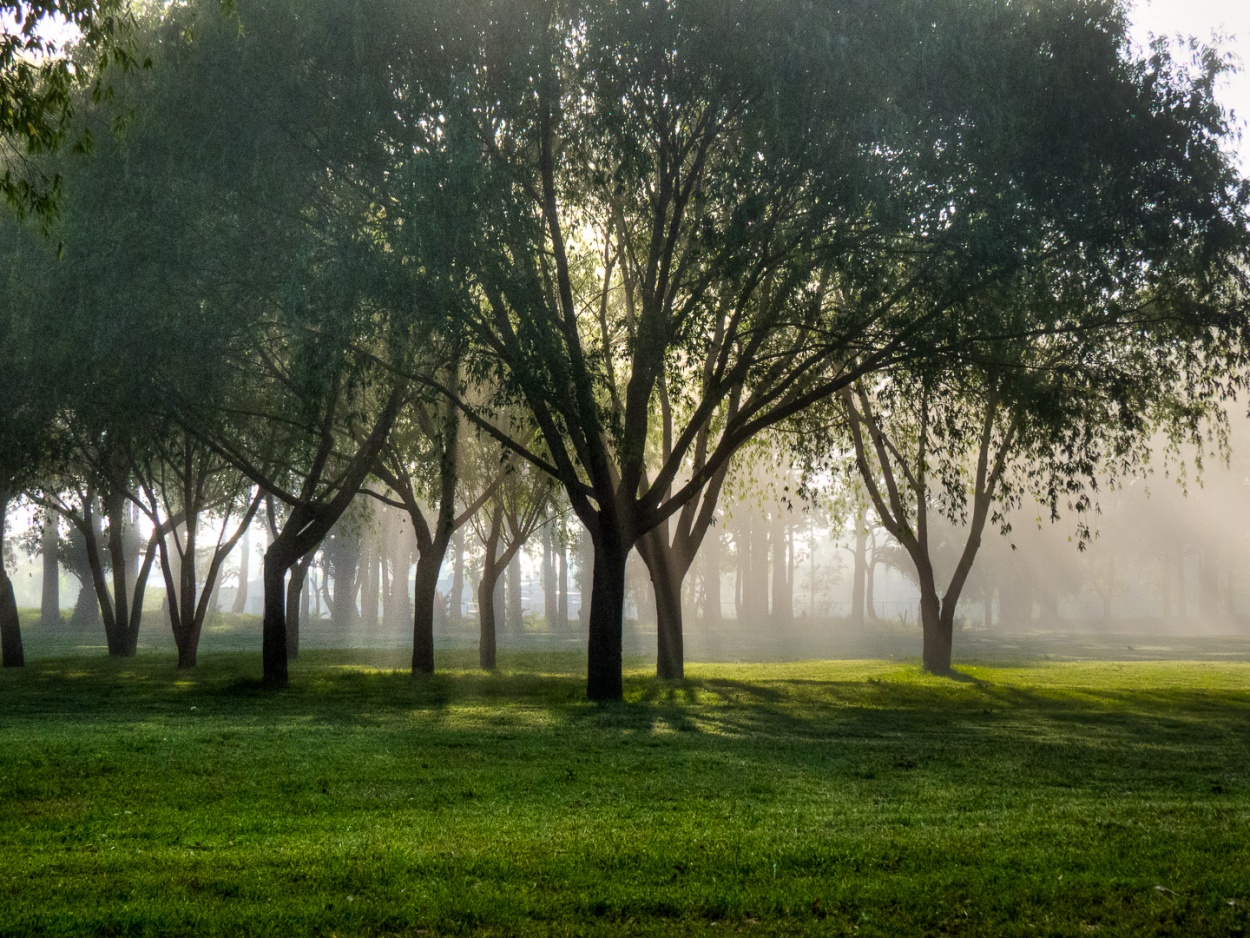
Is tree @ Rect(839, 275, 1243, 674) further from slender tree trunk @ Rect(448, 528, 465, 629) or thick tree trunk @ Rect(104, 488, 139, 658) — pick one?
slender tree trunk @ Rect(448, 528, 465, 629)

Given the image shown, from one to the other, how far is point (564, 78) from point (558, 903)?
14705mm

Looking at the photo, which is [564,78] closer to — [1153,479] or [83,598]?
[83,598]

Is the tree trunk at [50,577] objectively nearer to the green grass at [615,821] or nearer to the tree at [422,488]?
the tree at [422,488]

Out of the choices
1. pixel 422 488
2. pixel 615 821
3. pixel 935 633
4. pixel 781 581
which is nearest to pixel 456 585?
pixel 781 581

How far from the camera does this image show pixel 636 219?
69.7 ft

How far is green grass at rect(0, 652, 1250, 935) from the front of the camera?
6.39 meters

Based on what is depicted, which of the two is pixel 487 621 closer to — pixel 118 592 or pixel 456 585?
pixel 118 592

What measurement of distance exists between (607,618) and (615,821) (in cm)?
1231

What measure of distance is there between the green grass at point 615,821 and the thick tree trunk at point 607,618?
166 cm

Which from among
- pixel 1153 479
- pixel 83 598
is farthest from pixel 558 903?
pixel 1153 479

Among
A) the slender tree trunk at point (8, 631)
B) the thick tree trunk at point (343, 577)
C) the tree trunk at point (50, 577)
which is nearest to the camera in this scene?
the slender tree trunk at point (8, 631)

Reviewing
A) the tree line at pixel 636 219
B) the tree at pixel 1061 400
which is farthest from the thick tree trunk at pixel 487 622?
A: the tree at pixel 1061 400

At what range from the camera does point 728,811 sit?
962 centimetres

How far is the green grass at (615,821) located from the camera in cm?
639
